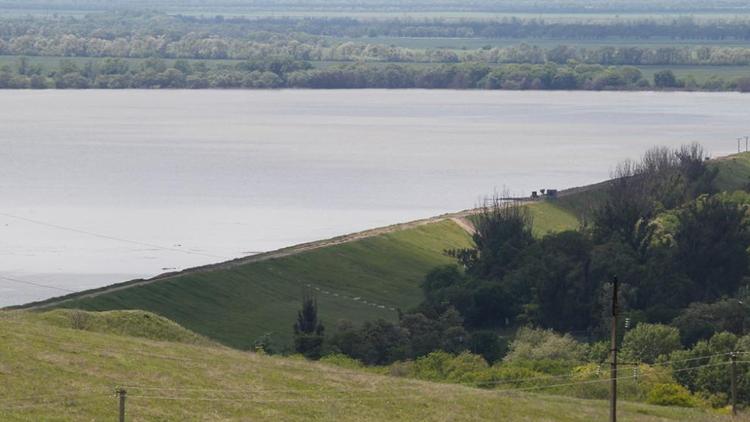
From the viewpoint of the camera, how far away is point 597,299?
49.6 m

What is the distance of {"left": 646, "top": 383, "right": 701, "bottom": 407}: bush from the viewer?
104 ft

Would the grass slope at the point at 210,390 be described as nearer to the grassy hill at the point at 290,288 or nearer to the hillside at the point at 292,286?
the grassy hill at the point at 290,288

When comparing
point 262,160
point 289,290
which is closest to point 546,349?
point 289,290

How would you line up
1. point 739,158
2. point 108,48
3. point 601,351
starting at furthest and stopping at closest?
1. point 108,48
2. point 739,158
3. point 601,351

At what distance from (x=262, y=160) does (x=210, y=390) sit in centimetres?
6929

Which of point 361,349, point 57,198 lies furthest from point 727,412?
point 57,198

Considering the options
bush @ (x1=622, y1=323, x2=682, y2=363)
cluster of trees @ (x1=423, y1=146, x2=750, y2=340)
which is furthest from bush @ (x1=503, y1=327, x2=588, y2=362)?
cluster of trees @ (x1=423, y1=146, x2=750, y2=340)

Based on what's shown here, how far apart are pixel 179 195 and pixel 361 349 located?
38.1 metres

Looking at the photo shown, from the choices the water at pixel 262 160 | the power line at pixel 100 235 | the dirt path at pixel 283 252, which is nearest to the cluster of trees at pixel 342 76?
the water at pixel 262 160

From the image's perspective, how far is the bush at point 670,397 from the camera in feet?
104

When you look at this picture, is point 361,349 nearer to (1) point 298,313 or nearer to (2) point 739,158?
(1) point 298,313

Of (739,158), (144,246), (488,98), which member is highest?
(488,98)

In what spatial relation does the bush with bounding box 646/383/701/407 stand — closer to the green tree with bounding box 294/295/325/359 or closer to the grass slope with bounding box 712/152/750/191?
the green tree with bounding box 294/295/325/359

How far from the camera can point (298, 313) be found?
45188 millimetres
